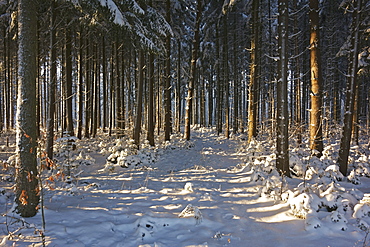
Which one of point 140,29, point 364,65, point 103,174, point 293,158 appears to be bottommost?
point 103,174

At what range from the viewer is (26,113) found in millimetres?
4125

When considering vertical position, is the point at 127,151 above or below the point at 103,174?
above

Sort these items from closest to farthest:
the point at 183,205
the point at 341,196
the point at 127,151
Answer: the point at 341,196
the point at 183,205
the point at 127,151

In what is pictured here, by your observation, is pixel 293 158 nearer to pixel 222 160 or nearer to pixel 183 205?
pixel 222 160

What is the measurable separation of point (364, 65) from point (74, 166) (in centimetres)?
1560

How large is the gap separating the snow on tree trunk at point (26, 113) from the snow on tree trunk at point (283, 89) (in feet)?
22.1

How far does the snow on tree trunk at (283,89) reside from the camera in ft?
23.2

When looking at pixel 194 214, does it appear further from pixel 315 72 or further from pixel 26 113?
pixel 315 72

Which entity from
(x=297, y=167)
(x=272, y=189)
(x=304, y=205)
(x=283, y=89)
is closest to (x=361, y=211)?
(x=304, y=205)

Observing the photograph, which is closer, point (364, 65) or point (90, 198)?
point (90, 198)

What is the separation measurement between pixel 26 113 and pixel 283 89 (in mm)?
7032

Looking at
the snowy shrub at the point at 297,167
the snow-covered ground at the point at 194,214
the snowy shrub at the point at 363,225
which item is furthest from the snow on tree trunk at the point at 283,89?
the snowy shrub at the point at 363,225

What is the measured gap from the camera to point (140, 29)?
9.44 meters

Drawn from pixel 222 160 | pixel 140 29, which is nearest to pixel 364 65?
pixel 222 160
